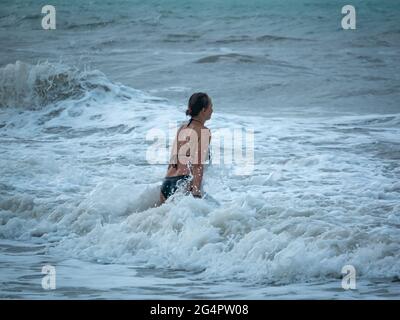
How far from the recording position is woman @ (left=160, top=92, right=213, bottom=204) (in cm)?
424

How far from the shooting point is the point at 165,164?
6.22 metres

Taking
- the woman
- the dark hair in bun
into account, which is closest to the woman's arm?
the woman

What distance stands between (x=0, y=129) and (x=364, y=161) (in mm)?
3410

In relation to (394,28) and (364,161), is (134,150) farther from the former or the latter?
(394,28)

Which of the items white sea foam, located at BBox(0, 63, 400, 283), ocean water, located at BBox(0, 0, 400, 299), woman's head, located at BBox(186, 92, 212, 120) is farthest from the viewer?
woman's head, located at BBox(186, 92, 212, 120)

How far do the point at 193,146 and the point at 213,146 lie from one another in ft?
8.17

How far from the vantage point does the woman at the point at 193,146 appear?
4242mm

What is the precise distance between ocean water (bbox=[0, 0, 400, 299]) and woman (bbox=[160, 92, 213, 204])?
0.42 feet

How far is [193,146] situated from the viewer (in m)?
4.25

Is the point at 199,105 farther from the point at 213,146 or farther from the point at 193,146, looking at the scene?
the point at 213,146

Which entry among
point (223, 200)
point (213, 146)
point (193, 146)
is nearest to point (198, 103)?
point (193, 146)

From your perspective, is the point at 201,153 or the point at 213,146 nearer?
the point at 201,153

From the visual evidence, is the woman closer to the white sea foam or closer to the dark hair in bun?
the dark hair in bun
